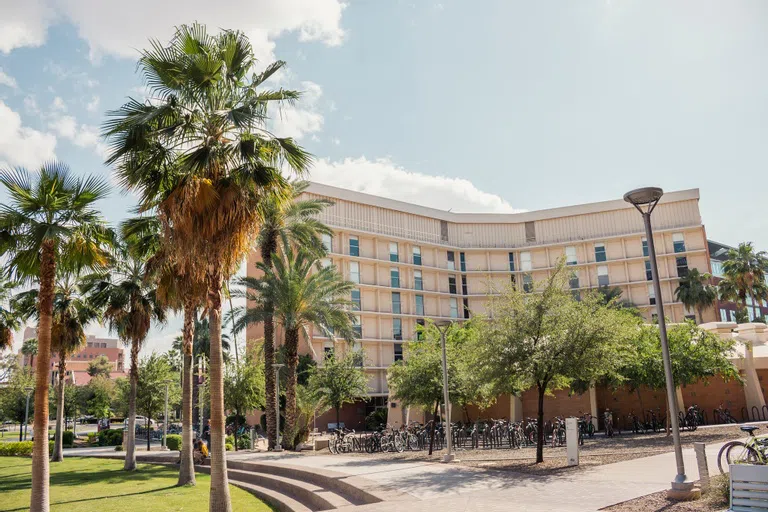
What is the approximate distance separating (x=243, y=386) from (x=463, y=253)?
39.0 meters

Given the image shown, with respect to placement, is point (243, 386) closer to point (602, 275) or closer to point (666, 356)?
point (666, 356)

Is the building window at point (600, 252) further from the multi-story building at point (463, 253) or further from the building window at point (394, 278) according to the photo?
the building window at point (394, 278)

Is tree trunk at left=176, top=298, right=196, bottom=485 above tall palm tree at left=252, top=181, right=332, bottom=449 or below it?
below

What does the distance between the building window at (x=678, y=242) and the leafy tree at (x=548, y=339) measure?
50.9m

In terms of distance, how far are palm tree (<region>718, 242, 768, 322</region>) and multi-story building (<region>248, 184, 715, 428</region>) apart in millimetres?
9002

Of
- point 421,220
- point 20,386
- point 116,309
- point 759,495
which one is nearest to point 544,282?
point 759,495

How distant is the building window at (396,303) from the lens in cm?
6108

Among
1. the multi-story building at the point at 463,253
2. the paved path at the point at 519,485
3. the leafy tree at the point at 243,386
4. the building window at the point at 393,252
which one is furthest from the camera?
the building window at the point at 393,252

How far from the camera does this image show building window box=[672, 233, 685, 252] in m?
60.8

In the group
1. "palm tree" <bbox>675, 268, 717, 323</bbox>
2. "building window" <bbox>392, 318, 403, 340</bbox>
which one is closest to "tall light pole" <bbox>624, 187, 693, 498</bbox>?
"palm tree" <bbox>675, 268, 717, 323</bbox>

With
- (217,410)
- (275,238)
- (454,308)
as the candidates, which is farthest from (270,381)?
(454,308)

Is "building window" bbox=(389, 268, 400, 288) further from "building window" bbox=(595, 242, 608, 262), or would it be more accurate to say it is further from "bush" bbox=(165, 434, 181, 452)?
"bush" bbox=(165, 434, 181, 452)

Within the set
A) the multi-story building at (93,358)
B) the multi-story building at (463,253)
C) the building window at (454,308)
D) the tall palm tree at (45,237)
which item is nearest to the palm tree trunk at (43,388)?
the tall palm tree at (45,237)

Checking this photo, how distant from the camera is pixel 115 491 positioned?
16812mm
